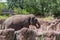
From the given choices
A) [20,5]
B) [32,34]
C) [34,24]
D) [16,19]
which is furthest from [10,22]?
[20,5]

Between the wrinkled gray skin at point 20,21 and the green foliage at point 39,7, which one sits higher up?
the wrinkled gray skin at point 20,21

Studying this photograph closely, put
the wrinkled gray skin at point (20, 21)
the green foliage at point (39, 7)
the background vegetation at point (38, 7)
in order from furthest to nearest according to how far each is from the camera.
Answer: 1. the green foliage at point (39, 7)
2. the background vegetation at point (38, 7)
3. the wrinkled gray skin at point (20, 21)

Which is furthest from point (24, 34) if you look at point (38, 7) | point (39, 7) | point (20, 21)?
point (39, 7)

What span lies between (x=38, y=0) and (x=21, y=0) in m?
4.78

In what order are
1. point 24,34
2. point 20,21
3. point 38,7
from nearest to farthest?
point 24,34
point 20,21
point 38,7

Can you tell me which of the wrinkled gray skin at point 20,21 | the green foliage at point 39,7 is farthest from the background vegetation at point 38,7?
the wrinkled gray skin at point 20,21

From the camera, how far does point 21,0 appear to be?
141 feet

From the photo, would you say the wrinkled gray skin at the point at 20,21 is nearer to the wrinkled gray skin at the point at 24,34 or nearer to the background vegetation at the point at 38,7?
the wrinkled gray skin at the point at 24,34

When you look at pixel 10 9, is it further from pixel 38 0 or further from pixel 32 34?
pixel 32 34

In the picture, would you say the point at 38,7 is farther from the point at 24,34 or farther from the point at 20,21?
the point at 24,34

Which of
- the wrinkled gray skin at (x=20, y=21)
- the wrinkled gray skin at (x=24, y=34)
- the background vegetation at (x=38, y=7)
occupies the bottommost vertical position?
the background vegetation at (x=38, y=7)

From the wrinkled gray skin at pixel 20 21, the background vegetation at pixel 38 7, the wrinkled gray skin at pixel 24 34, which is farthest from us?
the background vegetation at pixel 38 7

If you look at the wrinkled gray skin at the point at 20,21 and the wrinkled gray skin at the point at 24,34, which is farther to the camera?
the wrinkled gray skin at the point at 20,21

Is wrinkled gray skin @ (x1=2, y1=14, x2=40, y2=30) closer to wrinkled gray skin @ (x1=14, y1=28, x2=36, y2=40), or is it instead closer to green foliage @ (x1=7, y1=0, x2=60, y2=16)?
wrinkled gray skin @ (x1=14, y1=28, x2=36, y2=40)
